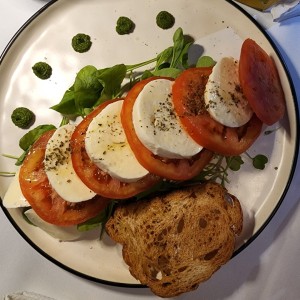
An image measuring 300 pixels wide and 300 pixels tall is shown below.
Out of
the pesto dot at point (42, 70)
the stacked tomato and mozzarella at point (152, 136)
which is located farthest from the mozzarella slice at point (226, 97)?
the pesto dot at point (42, 70)

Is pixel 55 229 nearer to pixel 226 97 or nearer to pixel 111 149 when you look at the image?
pixel 111 149

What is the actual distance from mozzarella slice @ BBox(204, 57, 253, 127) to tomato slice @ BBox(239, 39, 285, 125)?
0.04 metres

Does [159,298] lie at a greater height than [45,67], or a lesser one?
lesser

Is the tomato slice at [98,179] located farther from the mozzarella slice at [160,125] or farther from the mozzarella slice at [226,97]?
the mozzarella slice at [226,97]

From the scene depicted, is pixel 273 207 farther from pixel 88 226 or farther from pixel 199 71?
pixel 88 226

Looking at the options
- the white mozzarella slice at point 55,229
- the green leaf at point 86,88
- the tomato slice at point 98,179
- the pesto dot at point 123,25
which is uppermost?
the pesto dot at point 123,25

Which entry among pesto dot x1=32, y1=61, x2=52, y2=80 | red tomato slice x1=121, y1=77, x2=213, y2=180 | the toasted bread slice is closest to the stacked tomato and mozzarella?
red tomato slice x1=121, y1=77, x2=213, y2=180

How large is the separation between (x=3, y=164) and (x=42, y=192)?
0.28m

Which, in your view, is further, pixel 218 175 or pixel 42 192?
pixel 218 175

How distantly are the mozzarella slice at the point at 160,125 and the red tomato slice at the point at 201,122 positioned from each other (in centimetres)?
3

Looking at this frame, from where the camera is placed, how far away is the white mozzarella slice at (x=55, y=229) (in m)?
1.81

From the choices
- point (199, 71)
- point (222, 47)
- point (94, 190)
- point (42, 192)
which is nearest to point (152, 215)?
point (94, 190)

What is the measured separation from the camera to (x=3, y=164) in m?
1.93

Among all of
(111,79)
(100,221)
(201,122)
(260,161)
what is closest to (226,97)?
(201,122)
